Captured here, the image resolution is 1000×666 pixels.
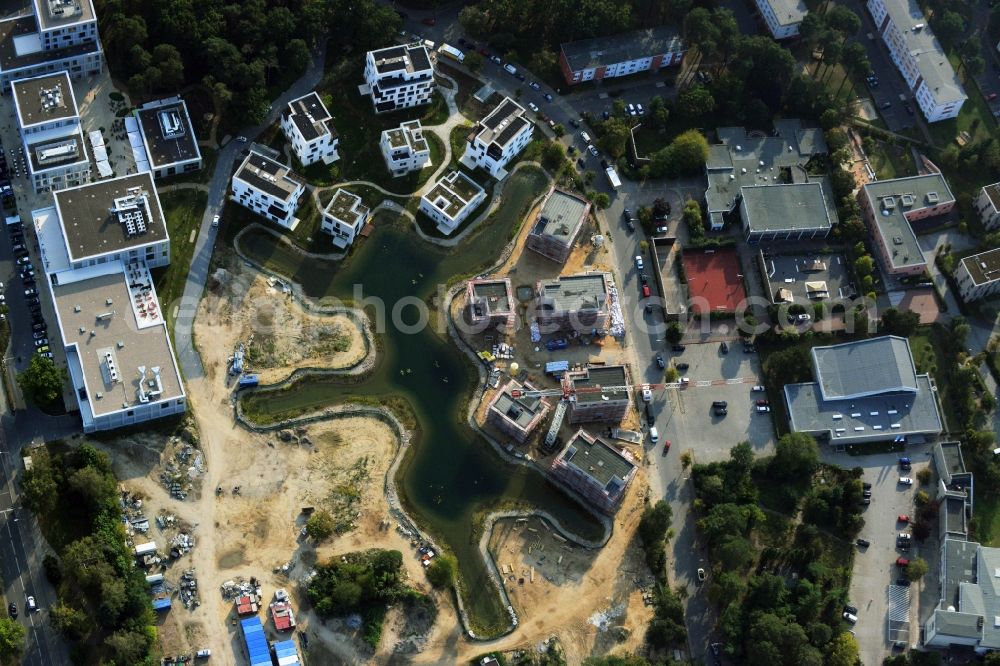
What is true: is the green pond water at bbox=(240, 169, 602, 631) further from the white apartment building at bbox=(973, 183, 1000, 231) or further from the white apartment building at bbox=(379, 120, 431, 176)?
the white apartment building at bbox=(973, 183, 1000, 231)

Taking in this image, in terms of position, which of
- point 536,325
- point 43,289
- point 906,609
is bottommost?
point 906,609

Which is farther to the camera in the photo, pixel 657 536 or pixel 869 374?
pixel 869 374

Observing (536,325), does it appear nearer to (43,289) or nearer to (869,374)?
(869,374)

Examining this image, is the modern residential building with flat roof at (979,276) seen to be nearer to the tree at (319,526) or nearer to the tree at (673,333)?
the tree at (673,333)

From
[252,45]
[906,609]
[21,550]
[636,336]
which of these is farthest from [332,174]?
[906,609]

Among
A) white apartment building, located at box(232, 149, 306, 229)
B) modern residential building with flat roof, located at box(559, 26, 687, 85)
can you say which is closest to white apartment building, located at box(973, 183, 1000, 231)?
modern residential building with flat roof, located at box(559, 26, 687, 85)

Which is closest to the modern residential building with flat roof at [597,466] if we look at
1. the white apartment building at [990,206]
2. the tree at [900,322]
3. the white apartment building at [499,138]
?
the tree at [900,322]

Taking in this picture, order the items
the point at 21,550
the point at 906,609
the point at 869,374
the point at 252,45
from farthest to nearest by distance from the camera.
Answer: the point at 252,45, the point at 869,374, the point at 906,609, the point at 21,550
